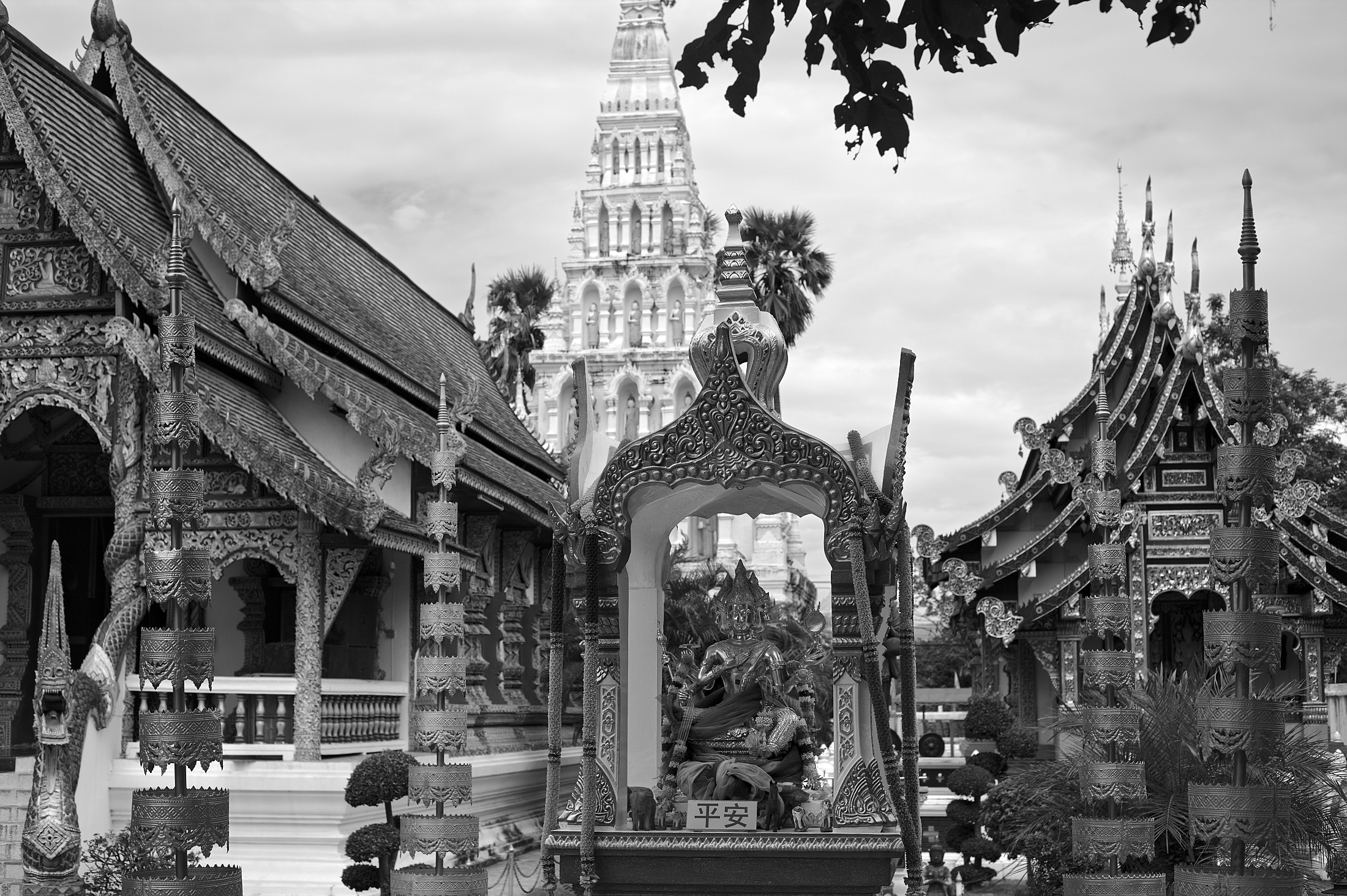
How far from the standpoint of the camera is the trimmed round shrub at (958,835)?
18.2 m

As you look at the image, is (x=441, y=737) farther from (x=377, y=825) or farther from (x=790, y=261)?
(x=790, y=261)

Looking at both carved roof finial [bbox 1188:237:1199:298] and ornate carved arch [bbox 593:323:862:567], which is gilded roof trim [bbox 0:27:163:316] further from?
carved roof finial [bbox 1188:237:1199:298]

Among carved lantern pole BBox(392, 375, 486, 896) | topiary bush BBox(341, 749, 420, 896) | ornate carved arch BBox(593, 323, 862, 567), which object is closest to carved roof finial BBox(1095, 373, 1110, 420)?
ornate carved arch BBox(593, 323, 862, 567)

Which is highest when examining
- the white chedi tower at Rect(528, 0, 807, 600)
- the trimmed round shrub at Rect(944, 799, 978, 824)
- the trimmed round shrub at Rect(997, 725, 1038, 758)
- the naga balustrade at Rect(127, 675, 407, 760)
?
the white chedi tower at Rect(528, 0, 807, 600)

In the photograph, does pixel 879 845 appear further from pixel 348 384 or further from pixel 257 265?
pixel 257 265

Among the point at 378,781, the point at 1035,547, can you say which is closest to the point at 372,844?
the point at 378,781

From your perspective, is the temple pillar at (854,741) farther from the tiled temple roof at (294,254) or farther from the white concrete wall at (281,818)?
the tiled temple roof at (294,254)

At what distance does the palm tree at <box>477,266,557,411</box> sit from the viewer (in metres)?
56.4

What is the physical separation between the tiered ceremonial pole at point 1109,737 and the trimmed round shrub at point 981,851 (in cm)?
442

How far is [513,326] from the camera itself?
56.8 meters

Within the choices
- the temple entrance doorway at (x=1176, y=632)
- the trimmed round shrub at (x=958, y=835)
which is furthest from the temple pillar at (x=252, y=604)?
the temple entrance doorway at (x=1176, y=632)

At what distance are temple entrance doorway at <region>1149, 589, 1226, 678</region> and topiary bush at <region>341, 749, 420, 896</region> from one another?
1528cm

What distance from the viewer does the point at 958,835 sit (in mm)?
18438

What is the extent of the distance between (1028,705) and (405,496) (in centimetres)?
1256
